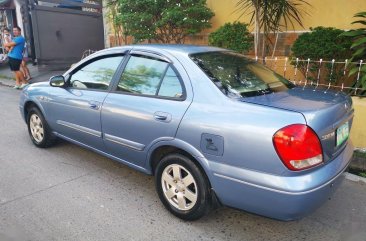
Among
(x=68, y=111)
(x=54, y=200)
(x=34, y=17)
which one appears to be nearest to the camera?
(x=54, y=200)

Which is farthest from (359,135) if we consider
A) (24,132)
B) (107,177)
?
(24,132)

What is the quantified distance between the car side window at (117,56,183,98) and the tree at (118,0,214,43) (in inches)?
174

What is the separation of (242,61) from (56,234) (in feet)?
8.01

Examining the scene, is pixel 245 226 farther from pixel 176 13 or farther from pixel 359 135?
pixel 176 13

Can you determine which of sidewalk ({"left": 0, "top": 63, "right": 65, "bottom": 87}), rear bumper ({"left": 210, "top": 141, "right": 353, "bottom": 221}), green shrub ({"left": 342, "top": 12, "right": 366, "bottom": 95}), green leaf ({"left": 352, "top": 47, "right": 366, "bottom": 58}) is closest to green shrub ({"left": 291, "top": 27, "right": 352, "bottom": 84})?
green shrub ({"left": 342, "top": 12, "right": 366, "bottom": 95})

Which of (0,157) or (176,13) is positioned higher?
(176,13)

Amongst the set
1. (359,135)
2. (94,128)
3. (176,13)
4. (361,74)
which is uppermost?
(176,13)

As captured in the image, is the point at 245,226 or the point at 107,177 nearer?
the point at 245,226

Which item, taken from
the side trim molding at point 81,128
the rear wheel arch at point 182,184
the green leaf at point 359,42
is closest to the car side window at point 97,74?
the side trim molding at point 81,128

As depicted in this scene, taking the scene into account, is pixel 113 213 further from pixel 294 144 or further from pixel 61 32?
pixel 61 32

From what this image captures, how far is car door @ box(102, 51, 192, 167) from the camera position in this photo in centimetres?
316

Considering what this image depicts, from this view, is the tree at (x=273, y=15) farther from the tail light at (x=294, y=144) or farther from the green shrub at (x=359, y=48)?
the tail light at (x=294, y=144)

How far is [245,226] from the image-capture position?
3.19 meters

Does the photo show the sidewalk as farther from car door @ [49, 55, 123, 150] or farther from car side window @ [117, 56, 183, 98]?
car side window @ [117, 56, 183, 98]
